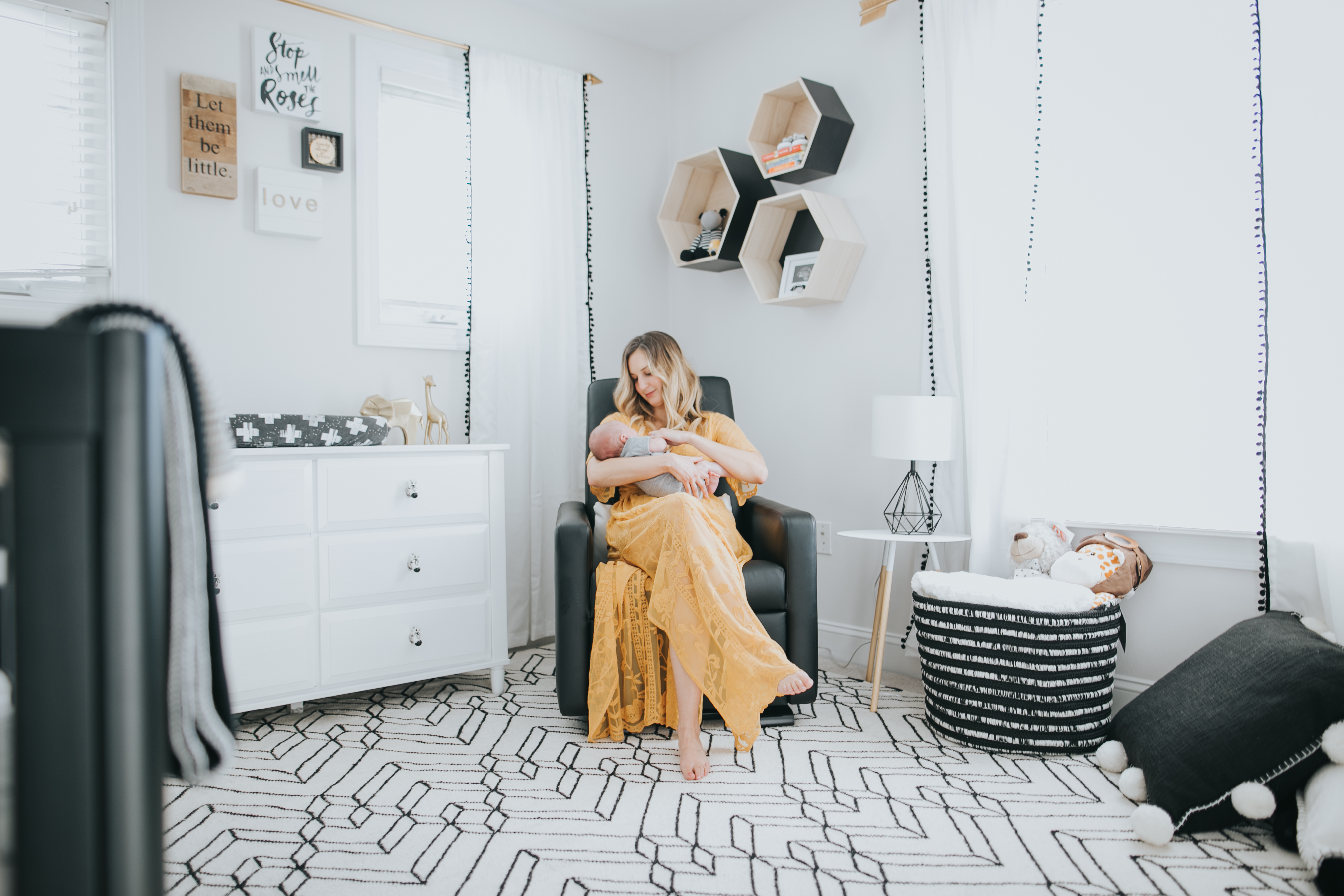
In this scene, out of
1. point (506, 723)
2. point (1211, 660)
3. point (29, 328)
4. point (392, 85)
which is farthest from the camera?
point (392, 85)

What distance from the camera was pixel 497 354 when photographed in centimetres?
294

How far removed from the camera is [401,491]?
231cm

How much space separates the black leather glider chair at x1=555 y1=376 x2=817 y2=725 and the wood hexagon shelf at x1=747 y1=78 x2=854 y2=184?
1.33m

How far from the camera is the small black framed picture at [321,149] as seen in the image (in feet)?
8.47

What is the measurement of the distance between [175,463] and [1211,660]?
6.54ft

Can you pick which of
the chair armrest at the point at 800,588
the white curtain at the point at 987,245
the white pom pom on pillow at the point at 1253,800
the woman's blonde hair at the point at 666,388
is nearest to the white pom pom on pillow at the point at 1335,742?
the white pom pom on pillow at the point at 1253,800

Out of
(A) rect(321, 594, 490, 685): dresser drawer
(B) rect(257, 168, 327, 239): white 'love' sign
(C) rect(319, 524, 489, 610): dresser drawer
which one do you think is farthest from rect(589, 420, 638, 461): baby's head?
(B) rect(257, 168, 327, 239): white 'love' sign

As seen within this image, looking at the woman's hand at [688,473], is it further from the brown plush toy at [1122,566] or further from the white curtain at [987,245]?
the brown plush toy at [1122,566]

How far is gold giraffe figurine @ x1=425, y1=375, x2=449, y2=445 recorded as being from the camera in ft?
8.65

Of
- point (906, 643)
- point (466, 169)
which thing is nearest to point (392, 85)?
point (466, 169)

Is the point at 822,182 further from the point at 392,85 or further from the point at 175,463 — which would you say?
the point at 175,463

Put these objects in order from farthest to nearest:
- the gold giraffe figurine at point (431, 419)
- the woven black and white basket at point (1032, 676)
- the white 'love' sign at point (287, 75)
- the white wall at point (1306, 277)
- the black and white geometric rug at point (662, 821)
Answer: the gold giraffe figurine at point (431, 419), the white 'love' sign at point (287, 75), the woven black and white basket at point (1032, 676), the white wall at point (1306, 277), the black and white geometric rug at point (662, 821)

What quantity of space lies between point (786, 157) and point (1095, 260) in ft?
3.66

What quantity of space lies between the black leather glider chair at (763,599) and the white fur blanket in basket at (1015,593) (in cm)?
32
